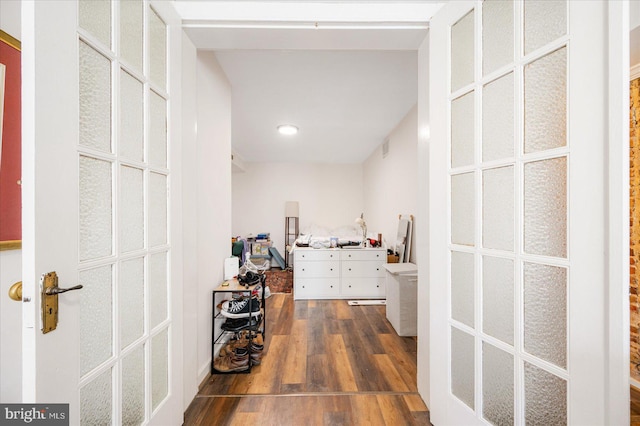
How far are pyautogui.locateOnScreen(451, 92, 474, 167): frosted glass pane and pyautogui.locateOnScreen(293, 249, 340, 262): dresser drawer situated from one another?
2678mm

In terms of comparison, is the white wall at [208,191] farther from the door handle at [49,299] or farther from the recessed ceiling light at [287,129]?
the recessed ceiling light at [287,129]

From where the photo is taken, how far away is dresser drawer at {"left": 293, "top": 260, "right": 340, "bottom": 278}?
148 inches

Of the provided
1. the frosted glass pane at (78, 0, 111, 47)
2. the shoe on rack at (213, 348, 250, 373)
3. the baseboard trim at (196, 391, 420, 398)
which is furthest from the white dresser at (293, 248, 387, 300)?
the frosted glass pane at (78, 0, 111, 47)

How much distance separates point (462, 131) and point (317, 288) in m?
3.04

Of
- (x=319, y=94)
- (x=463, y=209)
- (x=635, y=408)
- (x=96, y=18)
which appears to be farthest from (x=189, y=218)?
(x=635, y=408)

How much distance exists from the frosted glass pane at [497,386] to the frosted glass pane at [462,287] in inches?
5.5

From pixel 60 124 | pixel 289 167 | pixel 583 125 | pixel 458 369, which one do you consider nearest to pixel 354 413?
pixel 458 369

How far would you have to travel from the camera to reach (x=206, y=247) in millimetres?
1861

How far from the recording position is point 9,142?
89cm

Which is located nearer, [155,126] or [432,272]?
[155,126]

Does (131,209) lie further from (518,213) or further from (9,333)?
(518,213)

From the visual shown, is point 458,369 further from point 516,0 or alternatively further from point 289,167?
point 289,167

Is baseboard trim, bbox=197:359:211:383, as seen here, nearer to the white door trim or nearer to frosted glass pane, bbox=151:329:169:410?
frosted glass pane, bbox=151:329:169:410

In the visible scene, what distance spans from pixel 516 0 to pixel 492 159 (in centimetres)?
Answer: 62
